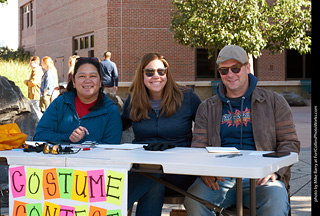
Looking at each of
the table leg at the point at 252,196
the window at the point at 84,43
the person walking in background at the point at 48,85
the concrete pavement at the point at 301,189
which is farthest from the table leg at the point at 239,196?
the window at the point at 84,43

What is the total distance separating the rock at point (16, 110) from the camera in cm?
673


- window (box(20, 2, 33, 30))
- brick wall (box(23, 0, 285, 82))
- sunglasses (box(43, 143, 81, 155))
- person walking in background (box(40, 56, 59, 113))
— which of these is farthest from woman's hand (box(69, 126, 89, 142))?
window (box(20, 2, 33, 30))

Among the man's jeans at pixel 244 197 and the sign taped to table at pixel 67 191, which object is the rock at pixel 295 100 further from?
the sign taped to table at pixel 67 191

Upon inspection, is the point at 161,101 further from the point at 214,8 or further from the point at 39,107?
the point at 214,8

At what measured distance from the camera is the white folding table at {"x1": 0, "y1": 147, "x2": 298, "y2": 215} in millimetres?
2775

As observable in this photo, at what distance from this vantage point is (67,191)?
3164 millimetres

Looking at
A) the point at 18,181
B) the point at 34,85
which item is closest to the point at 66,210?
the point at 18,181

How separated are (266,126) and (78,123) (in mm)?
1675

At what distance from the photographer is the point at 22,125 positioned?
686 cm

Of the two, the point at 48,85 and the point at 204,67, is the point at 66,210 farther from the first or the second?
the point at 204,67

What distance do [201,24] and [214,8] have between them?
0.75 metres

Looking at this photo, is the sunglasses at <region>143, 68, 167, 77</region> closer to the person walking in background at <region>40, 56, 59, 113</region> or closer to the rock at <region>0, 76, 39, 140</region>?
the rock at <region>0, 76, 39, 140</region>

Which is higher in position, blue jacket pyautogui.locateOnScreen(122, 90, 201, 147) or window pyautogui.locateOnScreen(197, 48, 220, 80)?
window pyautogui.locateOnScreen(197, 48, 220, 80)

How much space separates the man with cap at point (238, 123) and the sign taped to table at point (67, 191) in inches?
28.2
